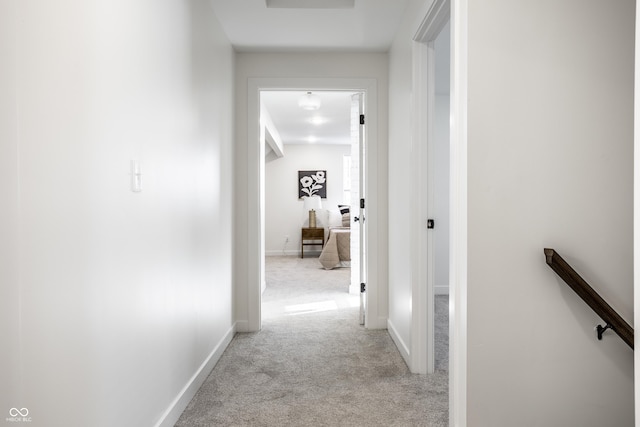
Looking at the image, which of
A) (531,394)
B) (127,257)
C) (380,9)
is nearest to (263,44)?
(380,9)

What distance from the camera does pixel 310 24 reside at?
3.10m

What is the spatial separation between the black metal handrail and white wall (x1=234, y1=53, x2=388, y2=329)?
2.10 meters

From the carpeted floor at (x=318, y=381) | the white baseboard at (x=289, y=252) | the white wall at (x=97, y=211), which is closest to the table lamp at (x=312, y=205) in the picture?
the white baseboard at (x=289, y=252)

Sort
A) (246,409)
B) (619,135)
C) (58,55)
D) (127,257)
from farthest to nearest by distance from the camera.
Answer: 1. (246,409)
2. (619,135)
3. (127,257)
4. (58,55)

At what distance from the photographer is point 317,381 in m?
2.57

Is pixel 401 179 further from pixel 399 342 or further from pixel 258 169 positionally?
pixel 258 169

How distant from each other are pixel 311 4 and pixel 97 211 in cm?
210

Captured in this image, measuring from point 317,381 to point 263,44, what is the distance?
245 centimetres

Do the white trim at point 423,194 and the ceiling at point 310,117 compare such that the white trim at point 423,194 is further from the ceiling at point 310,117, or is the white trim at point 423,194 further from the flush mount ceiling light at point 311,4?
the ceiling at point 310,117

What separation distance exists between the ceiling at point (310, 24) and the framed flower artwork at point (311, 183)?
5.63 meters

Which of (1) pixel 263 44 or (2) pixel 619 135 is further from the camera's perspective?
(1) pixel 263 44

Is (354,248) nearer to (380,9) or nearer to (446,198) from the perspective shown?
(446,198)

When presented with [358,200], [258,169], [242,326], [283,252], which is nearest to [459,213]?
[258,169]

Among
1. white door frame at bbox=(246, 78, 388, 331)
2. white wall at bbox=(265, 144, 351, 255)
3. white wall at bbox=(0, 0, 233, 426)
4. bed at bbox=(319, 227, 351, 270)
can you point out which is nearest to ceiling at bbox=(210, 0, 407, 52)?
white door frame at bbox=(246, 78, 388, 331)
